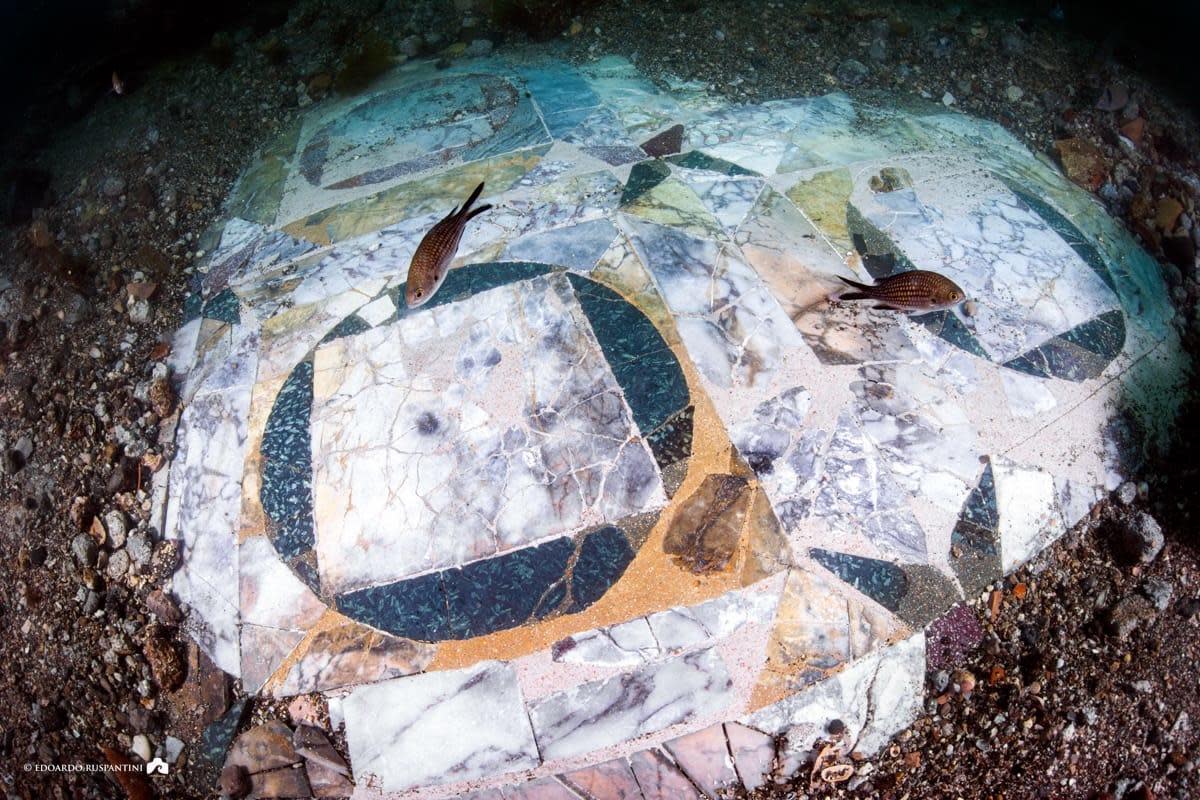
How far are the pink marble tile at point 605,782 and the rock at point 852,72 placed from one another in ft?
12.0

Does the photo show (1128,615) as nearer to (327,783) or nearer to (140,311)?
(327,783)

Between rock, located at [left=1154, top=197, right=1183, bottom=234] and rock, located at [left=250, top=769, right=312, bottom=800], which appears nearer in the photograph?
rock, located at [left=250, top=769, right=312, bottom=800]

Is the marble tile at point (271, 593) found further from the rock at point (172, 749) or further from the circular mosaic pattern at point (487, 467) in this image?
the rock at point (172, 749)

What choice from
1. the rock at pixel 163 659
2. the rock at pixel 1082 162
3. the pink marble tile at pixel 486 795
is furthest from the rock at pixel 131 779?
the rock at pixel 1082 162

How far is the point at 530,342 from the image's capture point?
2316 mm

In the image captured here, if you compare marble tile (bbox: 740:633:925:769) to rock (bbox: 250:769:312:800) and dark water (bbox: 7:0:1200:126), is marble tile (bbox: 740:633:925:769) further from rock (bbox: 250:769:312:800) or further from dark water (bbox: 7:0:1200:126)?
dark water (bbox: 7:0:1200:126)

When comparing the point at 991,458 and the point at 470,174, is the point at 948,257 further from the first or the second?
the point at 470,174

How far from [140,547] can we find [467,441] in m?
1.19

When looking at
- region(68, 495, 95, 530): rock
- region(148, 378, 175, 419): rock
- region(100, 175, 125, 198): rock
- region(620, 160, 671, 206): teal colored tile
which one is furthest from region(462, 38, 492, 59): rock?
region(68, 495, 95, 530): rock

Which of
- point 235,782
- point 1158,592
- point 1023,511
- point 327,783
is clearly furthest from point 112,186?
point 1158,592

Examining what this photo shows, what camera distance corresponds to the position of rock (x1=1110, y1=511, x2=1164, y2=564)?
246 centimetres

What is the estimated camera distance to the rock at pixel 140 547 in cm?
242

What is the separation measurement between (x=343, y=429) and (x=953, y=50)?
4.31m

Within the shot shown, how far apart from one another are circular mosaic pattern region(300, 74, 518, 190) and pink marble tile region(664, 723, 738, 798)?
92.6 inches
